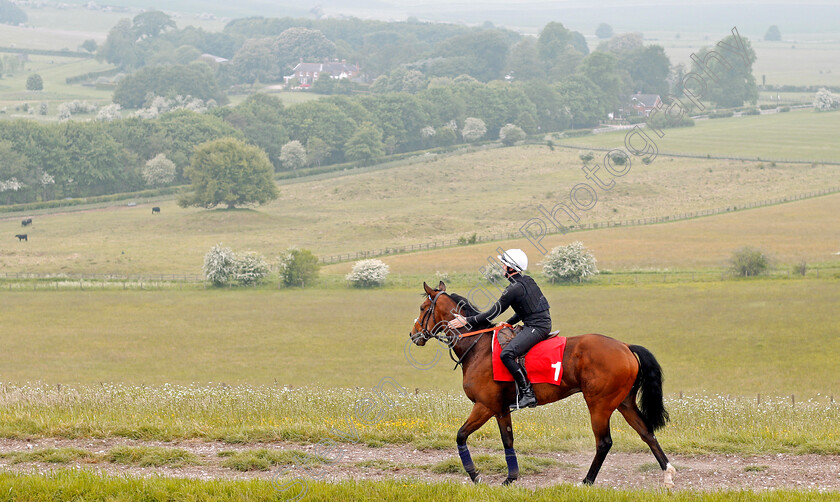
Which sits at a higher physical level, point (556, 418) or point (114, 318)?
point (556, 418)

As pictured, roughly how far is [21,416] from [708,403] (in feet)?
49.5

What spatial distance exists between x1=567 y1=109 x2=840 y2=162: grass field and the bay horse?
109 m

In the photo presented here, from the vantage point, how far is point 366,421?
1617cm

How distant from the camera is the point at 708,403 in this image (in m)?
18.8

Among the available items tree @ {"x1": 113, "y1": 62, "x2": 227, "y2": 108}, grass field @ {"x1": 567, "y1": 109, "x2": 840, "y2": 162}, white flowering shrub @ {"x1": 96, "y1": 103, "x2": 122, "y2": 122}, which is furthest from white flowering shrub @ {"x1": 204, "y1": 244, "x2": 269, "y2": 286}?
tree @ {"x1": 113, "y1": 62, "x2": 227, "y2": 108}

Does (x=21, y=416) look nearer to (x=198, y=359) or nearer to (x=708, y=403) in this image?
(x=708, y=403)

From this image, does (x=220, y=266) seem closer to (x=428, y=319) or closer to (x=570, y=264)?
(x=570, y=264)

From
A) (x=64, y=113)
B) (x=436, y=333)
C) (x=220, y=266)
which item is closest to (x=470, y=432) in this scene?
(x=436, y=333)

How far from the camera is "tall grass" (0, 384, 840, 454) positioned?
14.8m

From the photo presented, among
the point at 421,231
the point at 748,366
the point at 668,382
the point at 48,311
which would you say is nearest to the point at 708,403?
the point at 668,382

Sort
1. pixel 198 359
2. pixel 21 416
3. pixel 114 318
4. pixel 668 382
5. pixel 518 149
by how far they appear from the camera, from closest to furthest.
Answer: pixel 21 416, pixel 668 382, pixel 198 359, pixel 114 318, pixel 518 149

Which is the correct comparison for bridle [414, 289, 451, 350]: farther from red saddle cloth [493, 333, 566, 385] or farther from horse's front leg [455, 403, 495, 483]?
horse's front leg [455, 403, 495, 483]

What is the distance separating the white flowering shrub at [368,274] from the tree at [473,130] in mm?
96366

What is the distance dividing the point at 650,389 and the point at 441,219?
75.7 m
